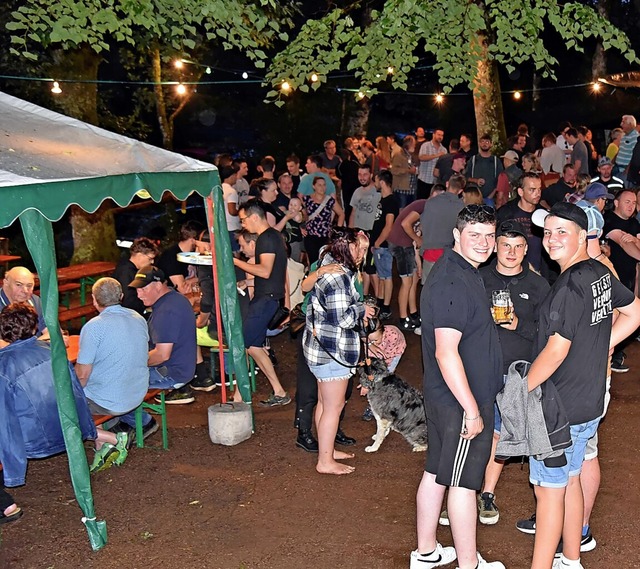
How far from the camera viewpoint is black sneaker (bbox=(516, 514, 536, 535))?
5.45m

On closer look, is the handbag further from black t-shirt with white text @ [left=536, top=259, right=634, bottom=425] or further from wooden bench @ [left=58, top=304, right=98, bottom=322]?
black t-shirt with white text @ [left=536, top=259, right=634, bottom=425]

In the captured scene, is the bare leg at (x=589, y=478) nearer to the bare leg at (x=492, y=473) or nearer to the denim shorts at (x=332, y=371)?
the bare leg at (x=492, y=473)

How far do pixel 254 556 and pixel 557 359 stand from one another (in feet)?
7.16

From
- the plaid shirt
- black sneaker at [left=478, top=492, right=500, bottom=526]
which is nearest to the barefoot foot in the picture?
the plaid shirt

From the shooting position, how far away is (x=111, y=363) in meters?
6.35

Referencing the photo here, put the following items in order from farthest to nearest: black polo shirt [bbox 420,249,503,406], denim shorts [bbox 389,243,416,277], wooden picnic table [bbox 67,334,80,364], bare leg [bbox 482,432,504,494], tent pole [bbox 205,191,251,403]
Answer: denim shorts [bbox 389,243,416,277] < tent pole [bbox 205,191,251,403] < wooden picnic table [bbox 67,334,80,364] < bare leg [bbox 482,432,504,494] < black polo shirt [bbox 420,249,503,406]

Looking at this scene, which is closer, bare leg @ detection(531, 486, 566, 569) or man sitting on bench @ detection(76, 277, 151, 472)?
bare leg @ detection(531, 486, 566, 569)

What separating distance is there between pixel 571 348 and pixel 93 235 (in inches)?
402

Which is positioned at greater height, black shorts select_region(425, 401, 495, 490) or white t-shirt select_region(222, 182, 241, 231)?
white t-shirt select_region(222, 182, 241, 231)

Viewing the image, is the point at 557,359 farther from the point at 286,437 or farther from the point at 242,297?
the point at 242,297

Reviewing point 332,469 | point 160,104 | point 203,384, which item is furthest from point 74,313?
point 160,104

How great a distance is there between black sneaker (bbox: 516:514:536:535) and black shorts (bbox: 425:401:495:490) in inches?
47.2

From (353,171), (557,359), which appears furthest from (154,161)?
(353,171)

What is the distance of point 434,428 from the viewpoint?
4.54 meters
